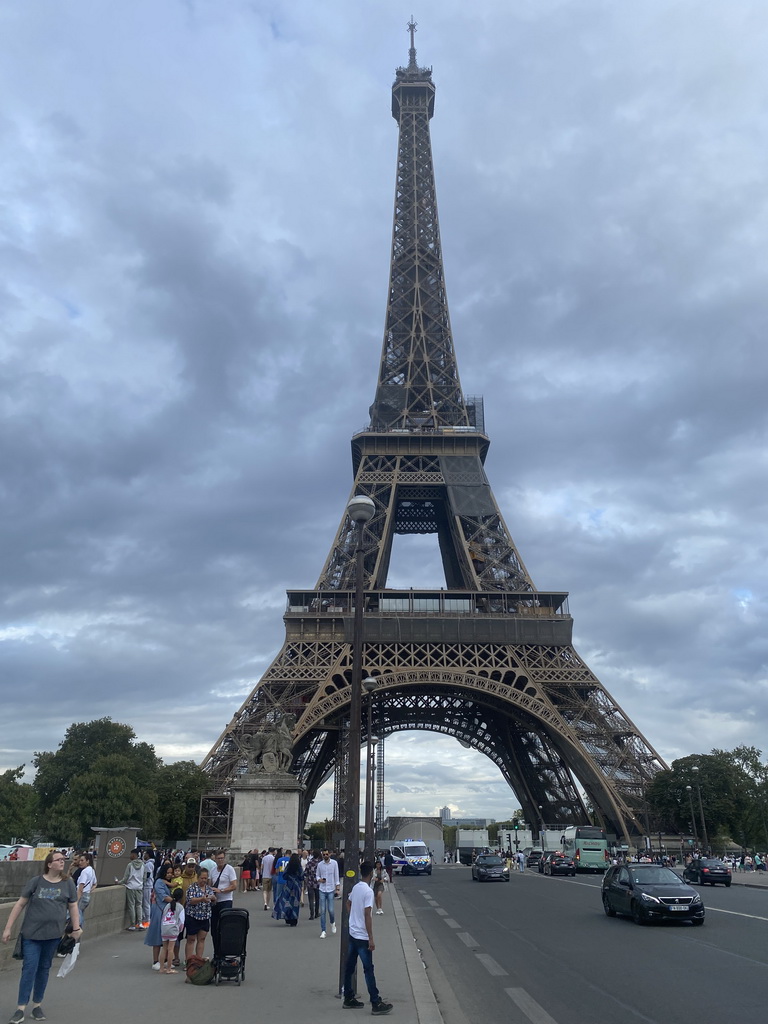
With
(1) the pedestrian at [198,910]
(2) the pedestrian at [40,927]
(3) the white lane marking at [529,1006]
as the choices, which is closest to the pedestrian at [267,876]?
(1) the pedestrian at [198,910]

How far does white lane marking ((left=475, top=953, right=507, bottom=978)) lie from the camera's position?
13.8 metres

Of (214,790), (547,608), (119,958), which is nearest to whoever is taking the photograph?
(119,958)

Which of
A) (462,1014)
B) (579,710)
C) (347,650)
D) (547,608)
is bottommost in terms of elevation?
(462,1014)

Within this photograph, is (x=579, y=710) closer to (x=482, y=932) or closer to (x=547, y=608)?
(x=547, y=608)

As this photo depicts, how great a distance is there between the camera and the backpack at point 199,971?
12.4 m

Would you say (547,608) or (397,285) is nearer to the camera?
(547,608)

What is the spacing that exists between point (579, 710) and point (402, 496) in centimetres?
2437

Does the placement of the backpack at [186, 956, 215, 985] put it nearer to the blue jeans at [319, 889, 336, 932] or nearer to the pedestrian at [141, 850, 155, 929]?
the blue jeans at [319, 889, 336, 932]

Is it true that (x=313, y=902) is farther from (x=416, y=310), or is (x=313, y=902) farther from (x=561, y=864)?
(x=416, y=310)

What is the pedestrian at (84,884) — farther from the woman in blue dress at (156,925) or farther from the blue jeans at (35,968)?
the blue jeans at (35,968)

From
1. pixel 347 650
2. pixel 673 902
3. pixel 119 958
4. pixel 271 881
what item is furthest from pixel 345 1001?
pixel 347 650

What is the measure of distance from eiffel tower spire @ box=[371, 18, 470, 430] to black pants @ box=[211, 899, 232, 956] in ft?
197

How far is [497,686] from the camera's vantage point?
5581 cm

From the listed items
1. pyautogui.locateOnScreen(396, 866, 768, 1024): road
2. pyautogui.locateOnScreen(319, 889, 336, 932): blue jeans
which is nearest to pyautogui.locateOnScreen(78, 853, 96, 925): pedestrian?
pyautogui.locateOnScreen(319, 889, 336, 932): blue jeans
